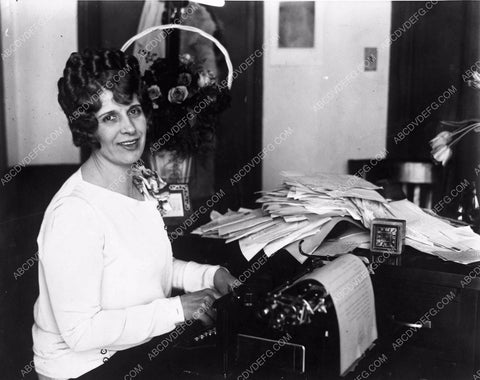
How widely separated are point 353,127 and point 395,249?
2057 millimetres

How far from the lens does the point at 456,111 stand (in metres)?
3.38

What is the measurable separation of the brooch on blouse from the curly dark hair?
8.7 inches

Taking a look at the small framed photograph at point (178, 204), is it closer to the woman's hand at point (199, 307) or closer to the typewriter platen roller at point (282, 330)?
the woman's hand at point (199, 307)

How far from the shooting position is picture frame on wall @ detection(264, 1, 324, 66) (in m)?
3.34

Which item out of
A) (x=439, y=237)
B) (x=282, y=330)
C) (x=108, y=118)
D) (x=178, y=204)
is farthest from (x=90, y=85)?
(x=439, y=237)

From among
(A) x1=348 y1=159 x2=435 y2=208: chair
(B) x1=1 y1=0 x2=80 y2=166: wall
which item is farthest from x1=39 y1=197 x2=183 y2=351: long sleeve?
(A) x1=348 y1=159 x2=435 y2=208: chair

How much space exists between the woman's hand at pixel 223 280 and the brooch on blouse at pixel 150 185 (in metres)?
0.30

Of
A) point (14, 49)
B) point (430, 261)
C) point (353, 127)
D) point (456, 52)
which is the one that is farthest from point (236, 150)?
point (430, 261)

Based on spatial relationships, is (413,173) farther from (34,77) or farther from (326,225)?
(34,77)

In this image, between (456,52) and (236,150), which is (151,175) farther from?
(456,52)

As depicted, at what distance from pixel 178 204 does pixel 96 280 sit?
0.69m

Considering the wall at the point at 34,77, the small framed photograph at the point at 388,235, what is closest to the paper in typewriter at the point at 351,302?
the small framed photograph at the point at 388,235

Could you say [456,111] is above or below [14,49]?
below

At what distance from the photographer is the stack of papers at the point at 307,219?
1.52 meters
